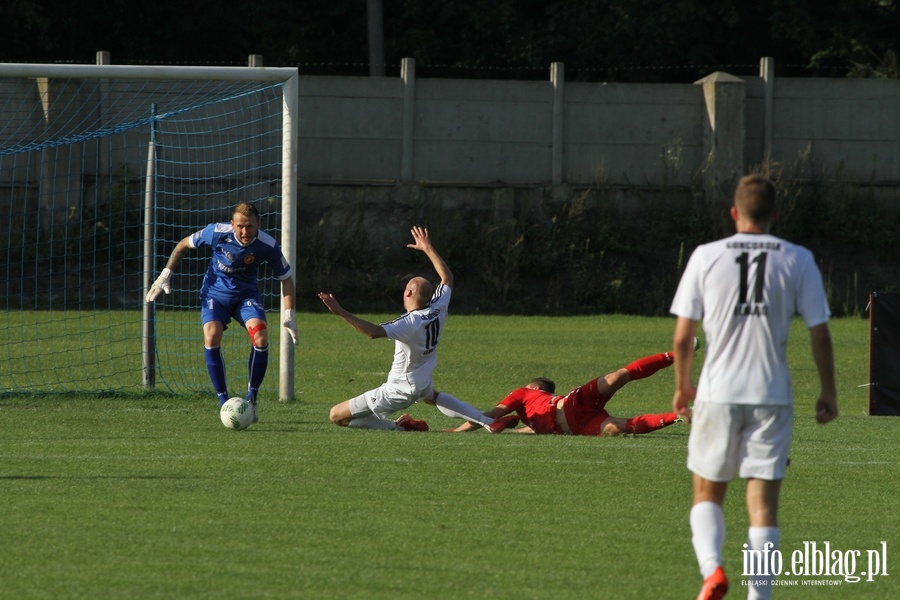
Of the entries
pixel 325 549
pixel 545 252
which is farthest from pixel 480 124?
pixel 325 549

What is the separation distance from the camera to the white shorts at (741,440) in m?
4.73

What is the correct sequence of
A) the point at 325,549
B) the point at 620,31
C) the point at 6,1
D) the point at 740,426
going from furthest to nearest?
the point at 620,31 → the point at 6,1 → the point at 325,549 → the point at 740,426

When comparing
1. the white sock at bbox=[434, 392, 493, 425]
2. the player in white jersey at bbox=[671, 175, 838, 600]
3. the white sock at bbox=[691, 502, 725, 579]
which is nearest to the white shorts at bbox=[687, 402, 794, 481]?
the player in white jersey at bbox=[671, 175, 838, 600]

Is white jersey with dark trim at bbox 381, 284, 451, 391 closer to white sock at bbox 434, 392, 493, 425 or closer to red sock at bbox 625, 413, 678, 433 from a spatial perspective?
white sock at bbox 434, 392, 493, 425

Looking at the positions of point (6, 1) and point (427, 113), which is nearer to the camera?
point (427, 113)

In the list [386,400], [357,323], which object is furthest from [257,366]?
[357,323]

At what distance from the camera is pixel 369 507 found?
6.71m

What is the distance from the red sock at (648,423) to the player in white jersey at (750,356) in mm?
4288

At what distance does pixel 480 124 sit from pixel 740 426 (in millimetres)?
18451

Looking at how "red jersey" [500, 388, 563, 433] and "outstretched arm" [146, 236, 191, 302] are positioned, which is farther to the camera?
"outstretched arm" [146, 236, 191, 302]

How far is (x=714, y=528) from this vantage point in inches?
188

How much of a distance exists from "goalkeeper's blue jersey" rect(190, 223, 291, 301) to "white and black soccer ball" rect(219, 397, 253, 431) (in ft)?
4.37

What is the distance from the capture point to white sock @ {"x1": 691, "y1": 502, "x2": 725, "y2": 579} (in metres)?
4.69

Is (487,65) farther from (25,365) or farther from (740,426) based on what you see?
(740,426)
